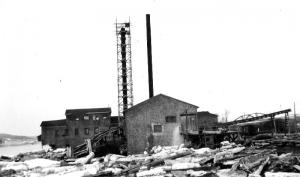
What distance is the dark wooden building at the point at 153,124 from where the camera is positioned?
3378cm

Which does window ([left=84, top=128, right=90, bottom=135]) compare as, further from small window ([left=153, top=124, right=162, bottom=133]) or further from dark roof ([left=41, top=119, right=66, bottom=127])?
small window ([left=153, top=124, right=162, bottom=133])

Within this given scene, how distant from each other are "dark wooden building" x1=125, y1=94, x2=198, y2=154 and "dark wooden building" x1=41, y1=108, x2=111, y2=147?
96.5 feet

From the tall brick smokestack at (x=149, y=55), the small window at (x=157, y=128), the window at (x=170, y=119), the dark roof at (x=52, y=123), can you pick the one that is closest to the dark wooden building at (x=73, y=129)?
the dark roof at (x=52, y=123)

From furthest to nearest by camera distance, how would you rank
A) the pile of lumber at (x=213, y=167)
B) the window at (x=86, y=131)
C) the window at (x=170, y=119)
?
the window at (x=86, y=131) → the window at (x=170, y=119) → the pile of lumber at (x=213, y=167)

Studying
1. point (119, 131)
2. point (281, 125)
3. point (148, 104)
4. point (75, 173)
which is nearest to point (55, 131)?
point (119, 131)

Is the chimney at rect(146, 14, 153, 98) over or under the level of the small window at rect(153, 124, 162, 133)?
over

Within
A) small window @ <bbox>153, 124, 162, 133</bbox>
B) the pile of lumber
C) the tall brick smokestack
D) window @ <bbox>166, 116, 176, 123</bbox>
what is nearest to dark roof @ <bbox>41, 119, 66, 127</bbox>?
the tall brick smokestack

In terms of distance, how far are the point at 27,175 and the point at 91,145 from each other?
13.4m

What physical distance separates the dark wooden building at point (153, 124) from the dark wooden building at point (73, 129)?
29410mm

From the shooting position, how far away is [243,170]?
15.8 m

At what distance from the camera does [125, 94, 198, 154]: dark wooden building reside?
111ft

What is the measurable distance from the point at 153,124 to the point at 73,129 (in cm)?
3297

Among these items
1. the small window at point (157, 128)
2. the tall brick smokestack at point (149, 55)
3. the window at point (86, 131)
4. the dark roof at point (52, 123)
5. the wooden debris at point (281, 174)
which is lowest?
the wooden debris at point (281, 174)

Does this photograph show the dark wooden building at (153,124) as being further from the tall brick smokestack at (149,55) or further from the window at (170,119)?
the tall brick smokestack at (149,55)
